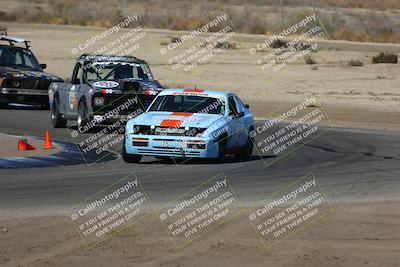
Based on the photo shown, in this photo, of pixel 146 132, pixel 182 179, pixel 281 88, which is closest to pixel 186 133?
pixel 146 132

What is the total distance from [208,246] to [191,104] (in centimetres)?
835

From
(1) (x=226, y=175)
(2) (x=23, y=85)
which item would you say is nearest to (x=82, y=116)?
(2) (x=23, y=85)

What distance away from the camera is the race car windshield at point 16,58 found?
30.5 m

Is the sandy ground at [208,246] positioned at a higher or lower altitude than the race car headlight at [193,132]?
higher

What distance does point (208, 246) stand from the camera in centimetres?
1111

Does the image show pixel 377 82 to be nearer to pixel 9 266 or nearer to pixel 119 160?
pixel 119 160

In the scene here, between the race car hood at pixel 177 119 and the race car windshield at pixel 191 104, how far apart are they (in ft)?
1.00

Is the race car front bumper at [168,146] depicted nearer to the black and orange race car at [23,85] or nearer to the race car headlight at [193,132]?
the race car headlight at [193,132]

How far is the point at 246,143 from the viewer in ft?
64.2

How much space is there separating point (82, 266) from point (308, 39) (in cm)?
4248

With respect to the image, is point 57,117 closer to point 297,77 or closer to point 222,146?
point 222,146

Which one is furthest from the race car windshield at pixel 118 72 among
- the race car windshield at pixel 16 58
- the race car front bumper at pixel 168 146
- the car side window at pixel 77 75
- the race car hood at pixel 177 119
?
A: the race car windshield at pixel 16 58

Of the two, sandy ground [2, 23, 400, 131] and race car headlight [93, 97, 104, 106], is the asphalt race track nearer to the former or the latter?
race car headlight [93, 97, 104, 106]

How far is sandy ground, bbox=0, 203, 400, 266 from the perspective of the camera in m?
10.3
